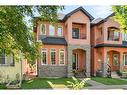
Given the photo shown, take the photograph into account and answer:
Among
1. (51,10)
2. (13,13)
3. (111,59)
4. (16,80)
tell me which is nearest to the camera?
(13,13)

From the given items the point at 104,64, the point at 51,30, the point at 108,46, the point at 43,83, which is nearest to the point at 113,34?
the point at 108,46

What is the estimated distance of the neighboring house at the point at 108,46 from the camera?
28.4ft

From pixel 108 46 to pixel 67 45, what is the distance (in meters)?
1.52

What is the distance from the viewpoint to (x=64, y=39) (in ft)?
31.8

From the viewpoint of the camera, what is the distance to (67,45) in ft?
35.1

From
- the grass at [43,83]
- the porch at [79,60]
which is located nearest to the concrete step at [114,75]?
the porch at [79,60]

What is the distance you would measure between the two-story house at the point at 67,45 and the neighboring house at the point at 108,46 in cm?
26

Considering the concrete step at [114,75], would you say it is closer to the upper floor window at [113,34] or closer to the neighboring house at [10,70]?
the upper floor window at [113,34]

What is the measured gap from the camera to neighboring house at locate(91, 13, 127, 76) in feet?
28.4

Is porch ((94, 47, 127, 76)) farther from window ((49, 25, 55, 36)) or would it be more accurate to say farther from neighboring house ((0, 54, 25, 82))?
neighboring house ((0, 54, 25, 82))

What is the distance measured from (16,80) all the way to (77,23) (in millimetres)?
3529

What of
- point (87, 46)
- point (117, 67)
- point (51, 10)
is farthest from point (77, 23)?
point (51, 10)

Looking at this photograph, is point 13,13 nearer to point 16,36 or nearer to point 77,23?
point 16,36

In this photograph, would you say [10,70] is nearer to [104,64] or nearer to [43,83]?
[43,83]
